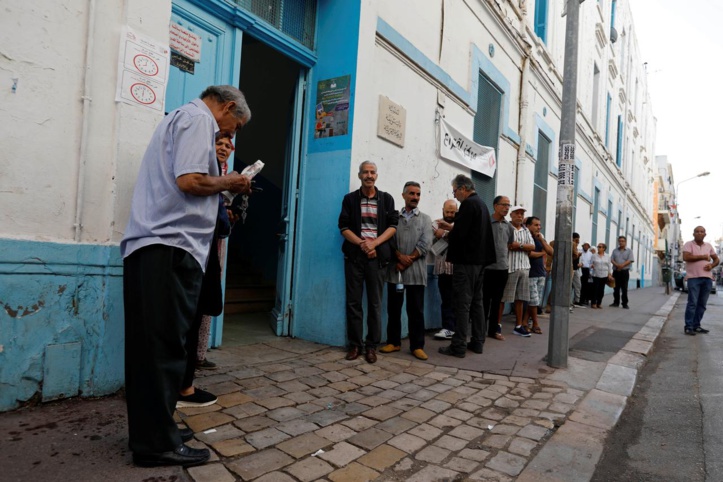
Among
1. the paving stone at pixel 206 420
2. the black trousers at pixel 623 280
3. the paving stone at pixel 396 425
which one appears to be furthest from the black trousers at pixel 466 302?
the black trousers at pixel 623 280

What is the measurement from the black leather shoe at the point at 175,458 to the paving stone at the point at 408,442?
106 centimetres

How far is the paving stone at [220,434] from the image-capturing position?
242cm

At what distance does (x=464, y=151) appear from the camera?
7.02 metres

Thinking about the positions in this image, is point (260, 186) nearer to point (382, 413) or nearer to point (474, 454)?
point (382, 413)

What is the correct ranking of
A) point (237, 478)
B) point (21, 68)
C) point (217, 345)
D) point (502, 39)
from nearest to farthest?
point (237, 478), point (21, 68), point (217, 345), point (502, 39)

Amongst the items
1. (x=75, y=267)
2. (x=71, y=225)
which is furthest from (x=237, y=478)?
(x=71, y=225)

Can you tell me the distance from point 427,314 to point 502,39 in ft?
18.3

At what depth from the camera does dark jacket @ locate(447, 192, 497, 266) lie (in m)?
4.80

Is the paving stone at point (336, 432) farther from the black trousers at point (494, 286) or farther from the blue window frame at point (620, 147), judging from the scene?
the blue window frame at point (620, 147)

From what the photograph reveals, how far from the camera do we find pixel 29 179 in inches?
99.4

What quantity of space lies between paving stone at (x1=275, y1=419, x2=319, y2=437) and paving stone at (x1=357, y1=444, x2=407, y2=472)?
43cm

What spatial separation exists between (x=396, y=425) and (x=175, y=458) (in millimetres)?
1356

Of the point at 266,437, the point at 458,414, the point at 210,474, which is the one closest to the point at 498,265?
the point at 458,414

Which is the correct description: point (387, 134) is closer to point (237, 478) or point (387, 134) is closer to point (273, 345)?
point (273, 345)
